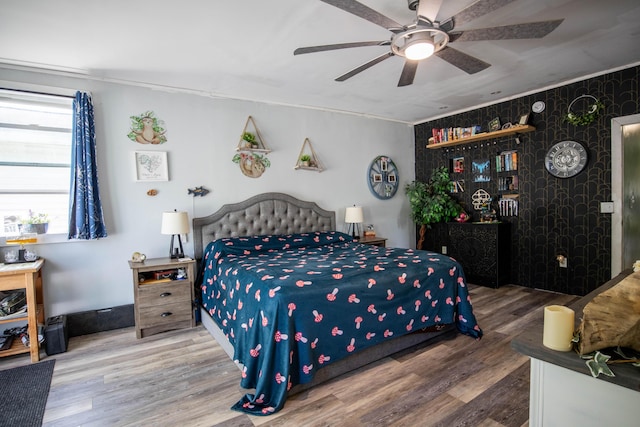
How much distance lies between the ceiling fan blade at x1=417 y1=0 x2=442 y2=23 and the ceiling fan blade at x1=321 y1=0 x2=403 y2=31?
142 millimetres

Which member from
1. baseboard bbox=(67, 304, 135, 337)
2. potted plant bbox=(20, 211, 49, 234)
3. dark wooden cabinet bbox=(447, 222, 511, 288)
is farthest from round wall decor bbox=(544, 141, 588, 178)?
potted plant bbox=(20, 211, 49, 234)

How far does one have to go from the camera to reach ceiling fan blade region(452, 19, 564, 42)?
189 centimetres

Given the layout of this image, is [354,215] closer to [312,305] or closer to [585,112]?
[312,305]

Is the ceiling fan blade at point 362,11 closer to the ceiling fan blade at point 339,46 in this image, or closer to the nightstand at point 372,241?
the ceiling fan blade at point 339,46

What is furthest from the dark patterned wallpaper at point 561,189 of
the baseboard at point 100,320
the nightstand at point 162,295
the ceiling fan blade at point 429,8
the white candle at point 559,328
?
the baseboard at point 100,320

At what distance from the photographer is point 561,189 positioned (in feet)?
12.9

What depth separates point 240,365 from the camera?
2301mm

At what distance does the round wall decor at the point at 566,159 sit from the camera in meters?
3.76

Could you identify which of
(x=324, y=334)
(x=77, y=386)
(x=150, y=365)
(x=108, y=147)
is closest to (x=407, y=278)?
(x=324, y=334)

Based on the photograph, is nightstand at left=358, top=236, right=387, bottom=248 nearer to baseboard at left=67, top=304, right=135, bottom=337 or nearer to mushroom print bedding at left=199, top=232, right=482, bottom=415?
mushroom print bedding at left=199, top=232, right=482, bottom=415

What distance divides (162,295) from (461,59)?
333cm

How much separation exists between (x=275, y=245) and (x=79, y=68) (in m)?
2.60

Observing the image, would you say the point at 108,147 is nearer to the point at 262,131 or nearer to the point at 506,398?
the point at 262,131

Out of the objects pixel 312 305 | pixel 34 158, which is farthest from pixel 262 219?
pixel 34 158
